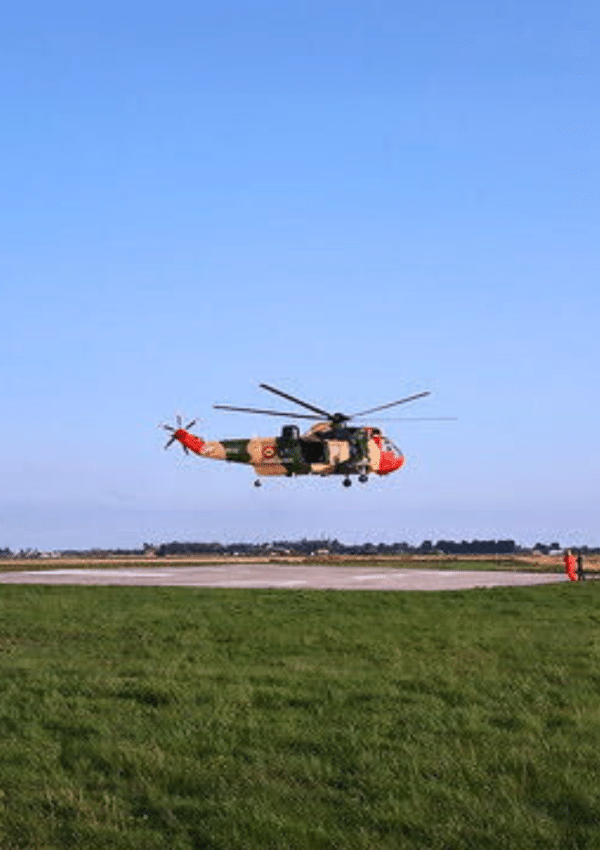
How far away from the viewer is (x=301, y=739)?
10.4 metres

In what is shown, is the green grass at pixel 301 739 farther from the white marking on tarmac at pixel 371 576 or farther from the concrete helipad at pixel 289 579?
the white marking on tarmac at pixel 371 576

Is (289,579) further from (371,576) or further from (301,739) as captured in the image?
(301,739)

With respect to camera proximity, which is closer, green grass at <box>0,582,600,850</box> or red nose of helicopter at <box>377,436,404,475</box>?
green grass at <box>0,582,600,850</box>

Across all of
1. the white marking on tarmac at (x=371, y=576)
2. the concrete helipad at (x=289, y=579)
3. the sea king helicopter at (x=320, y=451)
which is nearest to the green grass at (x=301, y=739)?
the concrete helipad at (x=289, y=579)

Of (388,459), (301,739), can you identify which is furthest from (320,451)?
(301,739)

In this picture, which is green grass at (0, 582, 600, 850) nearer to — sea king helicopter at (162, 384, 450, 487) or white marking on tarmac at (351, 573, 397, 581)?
white marking on tarmac at (351, 573, 397, 581)

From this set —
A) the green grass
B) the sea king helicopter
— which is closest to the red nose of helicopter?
the sea king helicopter

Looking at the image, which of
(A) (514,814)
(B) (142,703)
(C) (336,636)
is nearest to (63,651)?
(C) (336,636)

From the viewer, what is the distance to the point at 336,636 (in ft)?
65.2

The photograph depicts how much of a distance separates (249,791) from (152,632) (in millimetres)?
12814

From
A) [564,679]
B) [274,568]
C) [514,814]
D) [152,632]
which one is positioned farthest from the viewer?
[274,568]

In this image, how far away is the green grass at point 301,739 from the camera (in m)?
7.80

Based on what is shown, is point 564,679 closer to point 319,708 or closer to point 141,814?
point 319,708

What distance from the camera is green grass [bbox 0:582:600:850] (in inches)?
307
